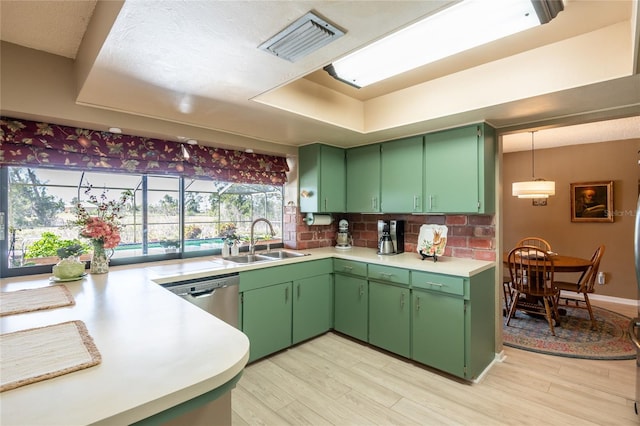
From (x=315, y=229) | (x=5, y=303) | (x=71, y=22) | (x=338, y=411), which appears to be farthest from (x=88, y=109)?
(x=338, y=411)

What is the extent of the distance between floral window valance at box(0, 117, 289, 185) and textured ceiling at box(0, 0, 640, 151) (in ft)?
1.03

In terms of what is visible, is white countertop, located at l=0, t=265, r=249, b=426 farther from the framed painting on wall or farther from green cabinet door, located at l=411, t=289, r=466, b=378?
the framed painting on wall

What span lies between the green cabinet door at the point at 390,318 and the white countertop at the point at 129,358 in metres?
1.81

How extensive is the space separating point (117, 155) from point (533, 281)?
4328 mm

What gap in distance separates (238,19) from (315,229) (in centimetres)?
268

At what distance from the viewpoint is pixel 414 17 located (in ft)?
3.94

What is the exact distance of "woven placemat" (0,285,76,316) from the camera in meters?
1.40

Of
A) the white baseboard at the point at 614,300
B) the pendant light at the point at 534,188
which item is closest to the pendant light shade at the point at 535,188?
the pendant light at the point at 534,188

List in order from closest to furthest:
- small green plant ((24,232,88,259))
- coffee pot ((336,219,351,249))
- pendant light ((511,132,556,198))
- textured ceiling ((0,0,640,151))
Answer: textured ceiling ((0,0,640,151)) < small green plant ((24,232,88,259)) < coffee pot ((336,219,351,249)) < pendant light ((511,132,556,198))

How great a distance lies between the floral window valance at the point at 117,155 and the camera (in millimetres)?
2010

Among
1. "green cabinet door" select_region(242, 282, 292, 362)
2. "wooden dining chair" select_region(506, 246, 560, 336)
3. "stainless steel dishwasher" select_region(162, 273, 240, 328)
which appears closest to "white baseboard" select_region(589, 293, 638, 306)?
"wooden dining chair" select_region(506, 246, 560, 336)

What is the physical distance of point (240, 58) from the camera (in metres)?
1.50

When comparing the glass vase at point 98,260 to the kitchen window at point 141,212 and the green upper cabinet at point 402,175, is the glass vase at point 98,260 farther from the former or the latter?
the green upper cabinet at point 402,175

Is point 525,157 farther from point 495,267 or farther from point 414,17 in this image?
point 414,17
